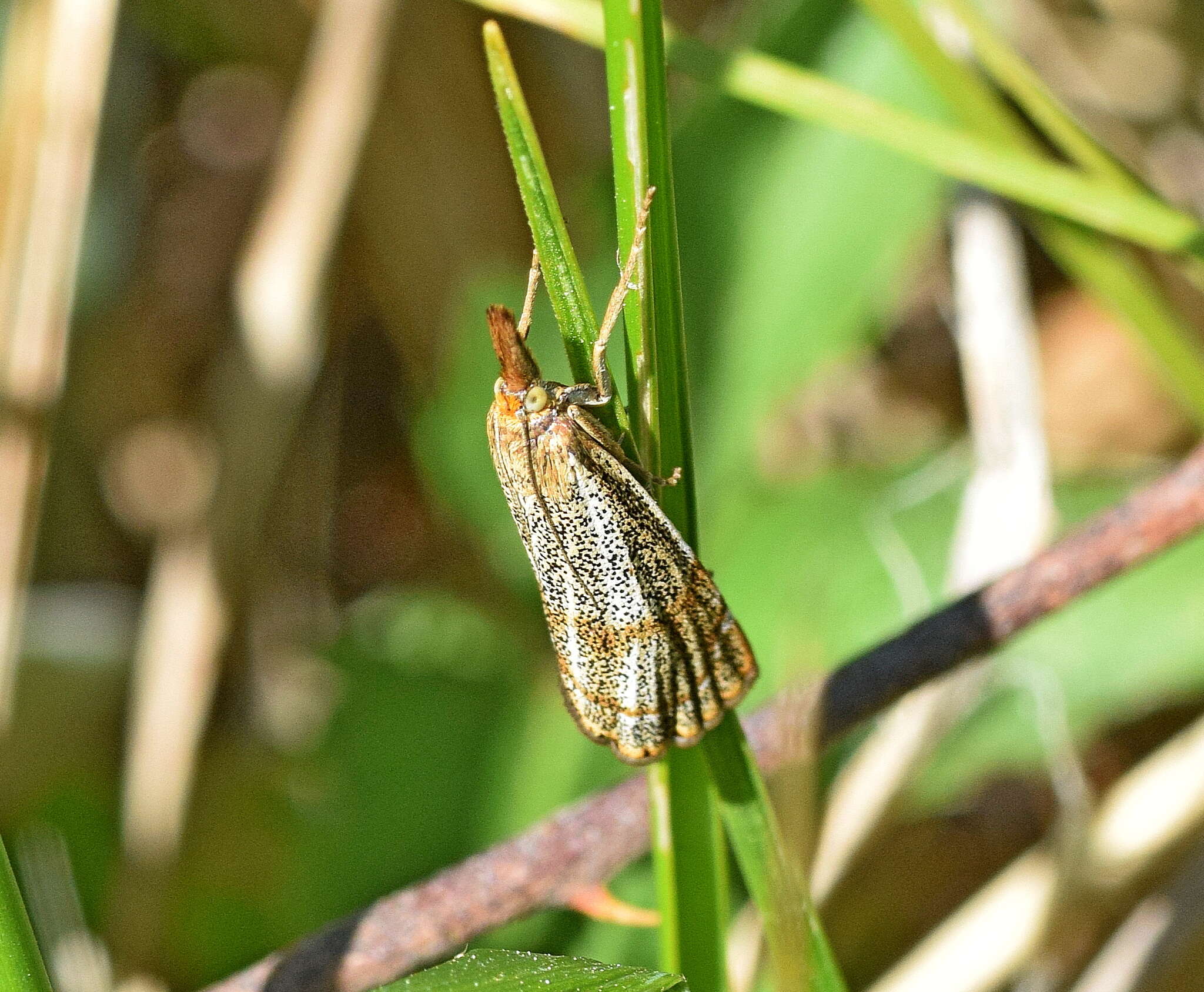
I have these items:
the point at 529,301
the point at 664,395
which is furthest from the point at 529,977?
the point at 529,301

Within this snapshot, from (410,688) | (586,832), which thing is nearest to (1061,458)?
(410,688)

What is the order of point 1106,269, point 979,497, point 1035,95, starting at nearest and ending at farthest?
point 1035,95 → point 1106,269 → point 979,497

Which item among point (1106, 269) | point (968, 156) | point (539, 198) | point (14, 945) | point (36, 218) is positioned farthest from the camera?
point (36, 218)

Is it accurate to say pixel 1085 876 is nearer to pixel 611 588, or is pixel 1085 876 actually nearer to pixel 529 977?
pixel 611 588

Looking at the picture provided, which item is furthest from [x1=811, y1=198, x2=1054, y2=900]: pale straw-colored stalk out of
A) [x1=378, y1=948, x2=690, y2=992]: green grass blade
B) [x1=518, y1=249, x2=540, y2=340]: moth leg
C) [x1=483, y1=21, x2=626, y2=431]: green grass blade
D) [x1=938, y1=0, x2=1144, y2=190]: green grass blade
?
[x1=483, y1=21, x2=626, y2=431]: green grass blade

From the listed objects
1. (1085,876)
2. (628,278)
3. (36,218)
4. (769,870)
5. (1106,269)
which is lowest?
(1085,876)

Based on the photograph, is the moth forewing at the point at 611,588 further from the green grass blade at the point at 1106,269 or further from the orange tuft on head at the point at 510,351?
the green grass blade at the point at 1106,269

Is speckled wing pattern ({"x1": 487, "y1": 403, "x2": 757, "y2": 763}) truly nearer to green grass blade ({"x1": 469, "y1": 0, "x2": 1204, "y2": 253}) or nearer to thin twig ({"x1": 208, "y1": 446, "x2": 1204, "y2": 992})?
thin twig ({"x1": 208, "y1": 446, "x2": 1204, "y2": 992})

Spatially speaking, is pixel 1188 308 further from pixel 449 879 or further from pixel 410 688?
pixel 449 879
